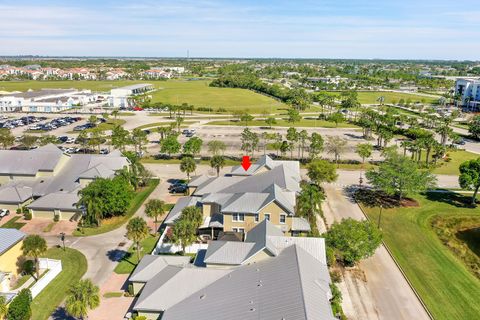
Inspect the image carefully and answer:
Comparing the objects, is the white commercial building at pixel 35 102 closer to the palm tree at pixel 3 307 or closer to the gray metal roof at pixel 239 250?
the palm tree at pixel 3 307

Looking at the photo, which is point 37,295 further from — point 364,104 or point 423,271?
point 364,104

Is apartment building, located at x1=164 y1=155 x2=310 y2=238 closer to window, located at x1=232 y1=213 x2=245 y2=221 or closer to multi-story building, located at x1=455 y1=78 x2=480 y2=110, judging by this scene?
window, located at x1=232 y1=213 x2=245 y2=221

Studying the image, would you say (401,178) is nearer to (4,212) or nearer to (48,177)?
(48,177)

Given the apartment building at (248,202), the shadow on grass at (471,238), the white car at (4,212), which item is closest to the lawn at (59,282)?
the apartment building at (248,202)

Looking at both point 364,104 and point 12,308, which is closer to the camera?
point 12,308

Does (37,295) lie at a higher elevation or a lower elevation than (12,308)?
lower

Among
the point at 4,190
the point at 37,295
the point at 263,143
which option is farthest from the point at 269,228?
the point at 263,143
